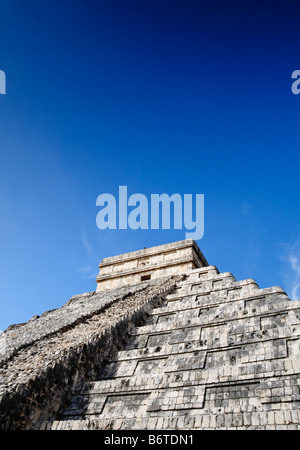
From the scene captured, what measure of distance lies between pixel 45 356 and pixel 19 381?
1.15 m

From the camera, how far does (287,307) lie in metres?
6.46

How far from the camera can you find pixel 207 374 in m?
5.35

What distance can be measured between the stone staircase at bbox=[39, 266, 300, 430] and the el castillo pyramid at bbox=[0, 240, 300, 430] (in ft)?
0.05

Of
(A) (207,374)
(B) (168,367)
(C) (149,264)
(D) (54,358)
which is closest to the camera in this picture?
(A) (207,374)

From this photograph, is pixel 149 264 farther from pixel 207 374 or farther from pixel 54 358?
pixel 207 374

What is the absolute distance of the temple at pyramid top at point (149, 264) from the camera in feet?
46.7

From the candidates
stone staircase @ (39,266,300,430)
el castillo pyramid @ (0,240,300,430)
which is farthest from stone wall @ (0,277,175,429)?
stone staircase @ (39,266,300,430)

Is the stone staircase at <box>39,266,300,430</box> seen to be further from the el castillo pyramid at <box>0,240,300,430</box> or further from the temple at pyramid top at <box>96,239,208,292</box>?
the temple at pyramid top at <box>96,239,208,292</box>

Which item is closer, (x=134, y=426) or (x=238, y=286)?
(x=134, y=426)

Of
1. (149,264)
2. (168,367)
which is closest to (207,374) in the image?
(168,367)

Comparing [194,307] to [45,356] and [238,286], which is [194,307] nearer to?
[238,286]

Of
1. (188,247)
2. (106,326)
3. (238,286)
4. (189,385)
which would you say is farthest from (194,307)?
(188,247)

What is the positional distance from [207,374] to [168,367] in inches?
32.1

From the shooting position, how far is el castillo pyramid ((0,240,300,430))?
460cm
